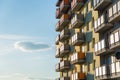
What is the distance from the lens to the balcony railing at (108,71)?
38.8m

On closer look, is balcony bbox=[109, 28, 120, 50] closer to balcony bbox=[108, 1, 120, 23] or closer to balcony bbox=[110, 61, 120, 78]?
balcony bbox=[108, 1, 120, 23]

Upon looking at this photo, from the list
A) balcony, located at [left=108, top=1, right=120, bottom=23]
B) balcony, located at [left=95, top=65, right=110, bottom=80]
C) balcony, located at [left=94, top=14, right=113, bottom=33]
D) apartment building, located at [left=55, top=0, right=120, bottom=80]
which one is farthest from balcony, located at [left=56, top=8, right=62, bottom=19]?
balcony, located at [left=108, top=1, right=120, bottom=23]

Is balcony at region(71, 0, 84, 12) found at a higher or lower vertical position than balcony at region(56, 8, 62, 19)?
lower

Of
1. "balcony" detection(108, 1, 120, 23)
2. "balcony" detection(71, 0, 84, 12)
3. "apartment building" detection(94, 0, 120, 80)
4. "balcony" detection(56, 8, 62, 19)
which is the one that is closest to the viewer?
"balcony" detection(108, 1, 120, 23)

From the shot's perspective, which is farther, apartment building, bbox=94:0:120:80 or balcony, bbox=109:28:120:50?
apartment building, bbox=94:0:120:80

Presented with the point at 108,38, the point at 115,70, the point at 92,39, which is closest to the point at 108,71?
the point at 115,70

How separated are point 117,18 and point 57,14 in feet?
121

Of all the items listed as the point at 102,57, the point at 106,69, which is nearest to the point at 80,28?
the point at 102,57

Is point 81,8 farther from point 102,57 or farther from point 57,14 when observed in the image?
point 57,14

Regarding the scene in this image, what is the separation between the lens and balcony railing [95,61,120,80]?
38.8 m

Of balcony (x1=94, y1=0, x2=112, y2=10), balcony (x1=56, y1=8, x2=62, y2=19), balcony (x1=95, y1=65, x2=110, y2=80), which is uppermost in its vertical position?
balcony (x1=56, y1=8, x2=62, y2=19)

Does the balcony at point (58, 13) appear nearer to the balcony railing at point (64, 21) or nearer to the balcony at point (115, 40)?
the balcony railing at point (64, 21)

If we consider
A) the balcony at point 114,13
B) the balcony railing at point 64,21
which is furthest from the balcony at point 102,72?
the balcony railing at point 64,21

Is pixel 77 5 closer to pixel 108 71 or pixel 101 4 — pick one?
pixel 101 4
